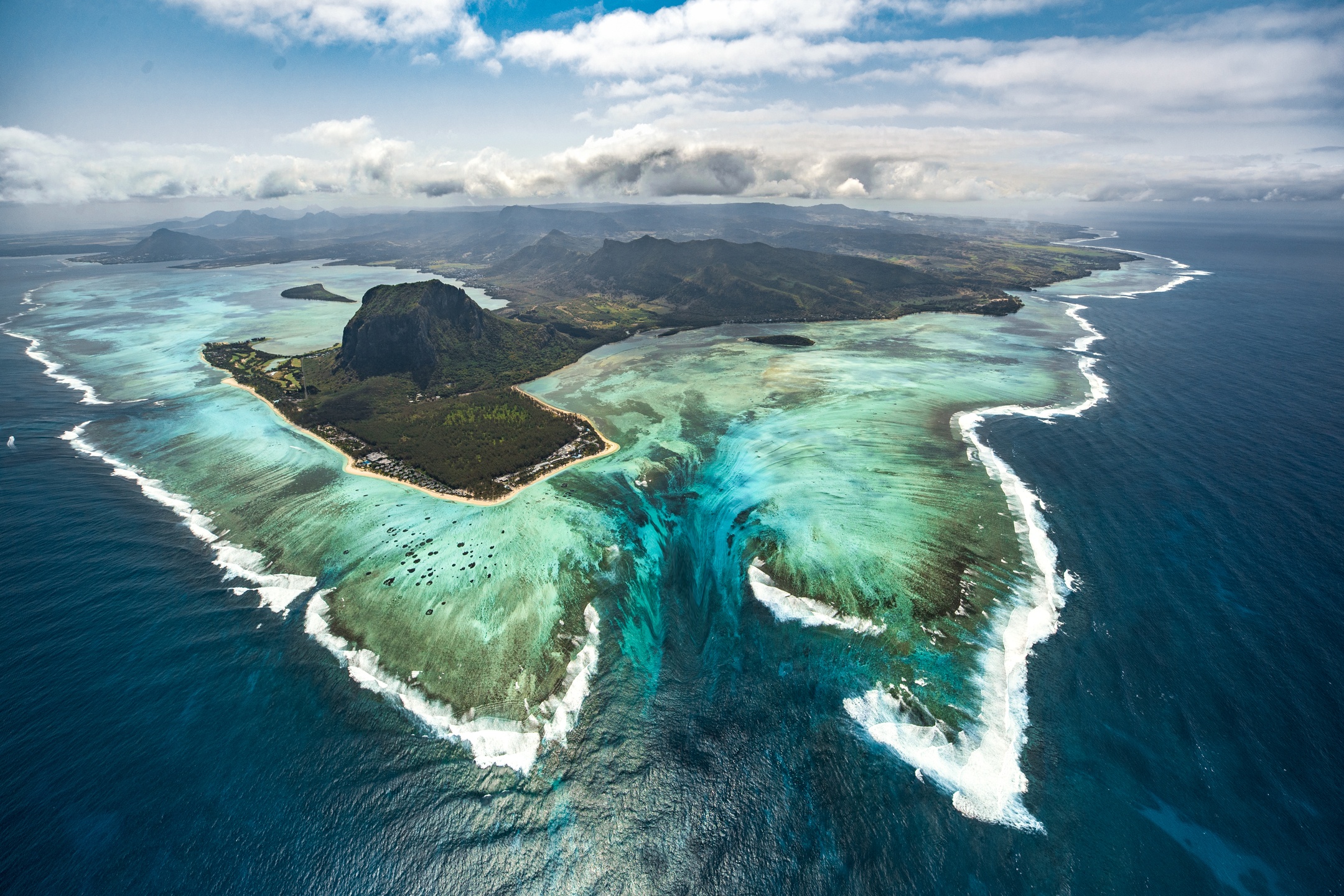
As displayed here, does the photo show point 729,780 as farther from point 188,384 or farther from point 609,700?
point 188,384

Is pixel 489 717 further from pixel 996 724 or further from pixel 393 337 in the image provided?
pixel 393 337

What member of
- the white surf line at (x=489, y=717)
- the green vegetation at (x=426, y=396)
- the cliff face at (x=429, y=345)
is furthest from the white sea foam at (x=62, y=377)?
Result: the white surf line at (x=489, y=717)

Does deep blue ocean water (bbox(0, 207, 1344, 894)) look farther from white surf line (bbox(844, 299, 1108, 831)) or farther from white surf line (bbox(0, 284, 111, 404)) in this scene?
white surf line (bbox(0, 284, 111, 404))

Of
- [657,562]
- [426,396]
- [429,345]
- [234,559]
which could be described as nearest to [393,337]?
[429,345]

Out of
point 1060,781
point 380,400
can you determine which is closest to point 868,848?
point 1060,781

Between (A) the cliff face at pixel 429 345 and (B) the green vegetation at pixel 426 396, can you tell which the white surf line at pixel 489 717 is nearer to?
(B) the green vegetation at pixel 426 396

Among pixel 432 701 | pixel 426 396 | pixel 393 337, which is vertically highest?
pixel 393 337
